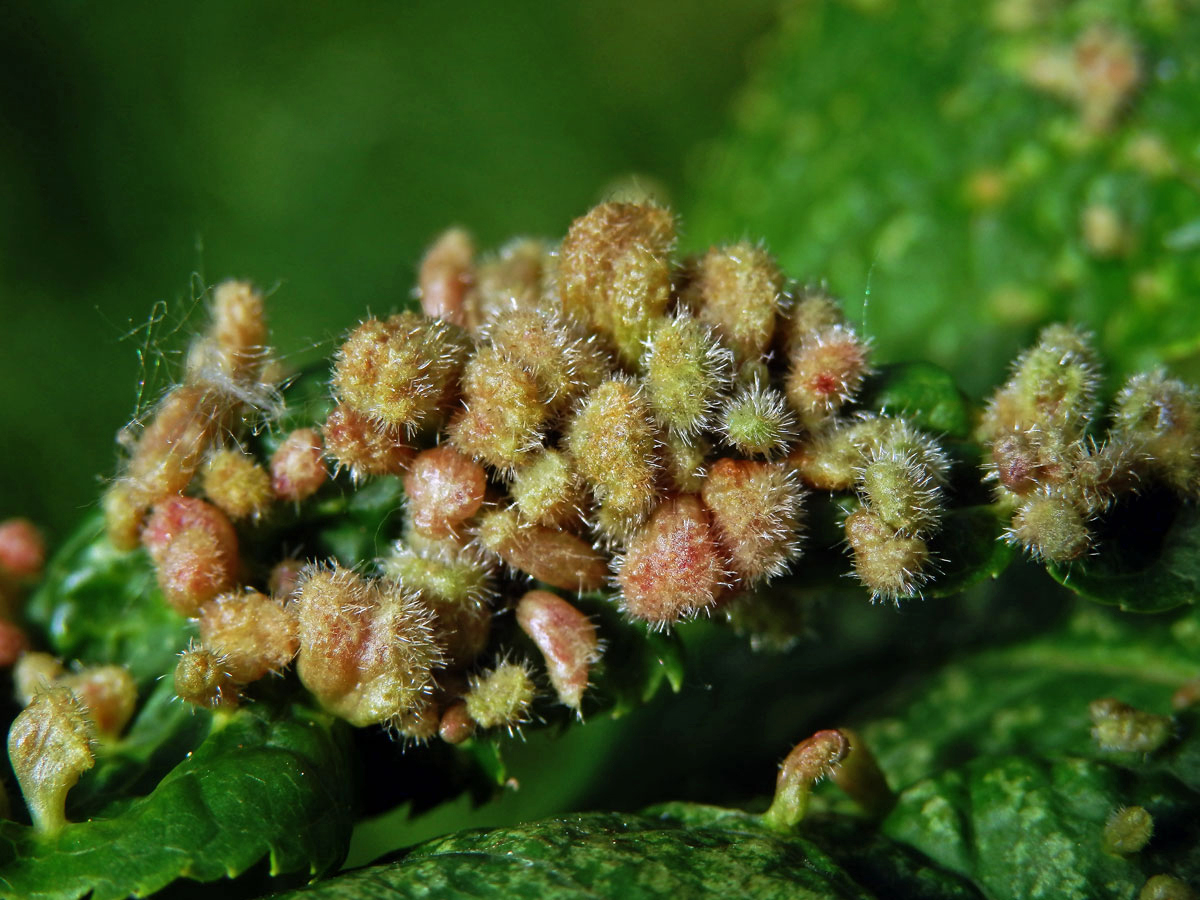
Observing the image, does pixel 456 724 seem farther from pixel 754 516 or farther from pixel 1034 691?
pixel 1034 691

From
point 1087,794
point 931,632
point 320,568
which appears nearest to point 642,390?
point 320,568

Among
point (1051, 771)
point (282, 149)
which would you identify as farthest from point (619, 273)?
point (282, 149)

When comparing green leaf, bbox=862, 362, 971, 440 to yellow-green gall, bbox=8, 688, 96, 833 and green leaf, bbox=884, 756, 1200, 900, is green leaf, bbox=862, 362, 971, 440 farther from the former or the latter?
yellow-green gall, bbox=8, 688, 96, 833

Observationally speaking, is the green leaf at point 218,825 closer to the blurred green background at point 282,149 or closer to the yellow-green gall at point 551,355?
the yellow-green gall at point 551,355

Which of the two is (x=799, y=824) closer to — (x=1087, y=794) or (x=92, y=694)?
(x=1087, y=794)

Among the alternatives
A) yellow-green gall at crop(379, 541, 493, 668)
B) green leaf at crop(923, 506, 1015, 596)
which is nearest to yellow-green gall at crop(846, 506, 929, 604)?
green leaf at crop(923, 506, 1015, 596)
